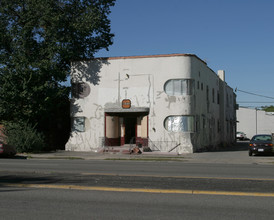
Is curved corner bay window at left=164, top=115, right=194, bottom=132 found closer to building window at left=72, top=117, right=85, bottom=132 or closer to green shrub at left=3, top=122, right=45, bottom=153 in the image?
building window at left=72, top=117, right=85, bottom=132

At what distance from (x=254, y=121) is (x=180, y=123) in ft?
132

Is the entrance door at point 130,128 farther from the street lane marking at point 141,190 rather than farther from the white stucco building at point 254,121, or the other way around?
the white stucco building at point 254,121

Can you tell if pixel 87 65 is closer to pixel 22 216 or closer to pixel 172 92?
pixel 172 92

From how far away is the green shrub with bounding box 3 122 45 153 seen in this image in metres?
26.2

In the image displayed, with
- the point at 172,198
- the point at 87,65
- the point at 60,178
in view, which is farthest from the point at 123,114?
the point at 172,198

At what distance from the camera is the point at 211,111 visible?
1374 inches

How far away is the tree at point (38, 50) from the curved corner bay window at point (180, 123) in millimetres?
8447

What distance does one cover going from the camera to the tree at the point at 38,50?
89.3ft

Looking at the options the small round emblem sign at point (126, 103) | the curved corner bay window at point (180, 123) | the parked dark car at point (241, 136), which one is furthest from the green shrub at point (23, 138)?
the parked dark car at point (241, 136)

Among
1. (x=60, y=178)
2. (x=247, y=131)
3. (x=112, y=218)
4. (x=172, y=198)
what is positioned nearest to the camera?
(x=112, y=218)

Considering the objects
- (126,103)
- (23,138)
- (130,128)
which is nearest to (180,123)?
(126,103)

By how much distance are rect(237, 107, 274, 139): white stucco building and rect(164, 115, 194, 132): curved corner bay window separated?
126 ft

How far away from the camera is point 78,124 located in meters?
29.6

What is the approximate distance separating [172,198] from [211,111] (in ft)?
89.0
